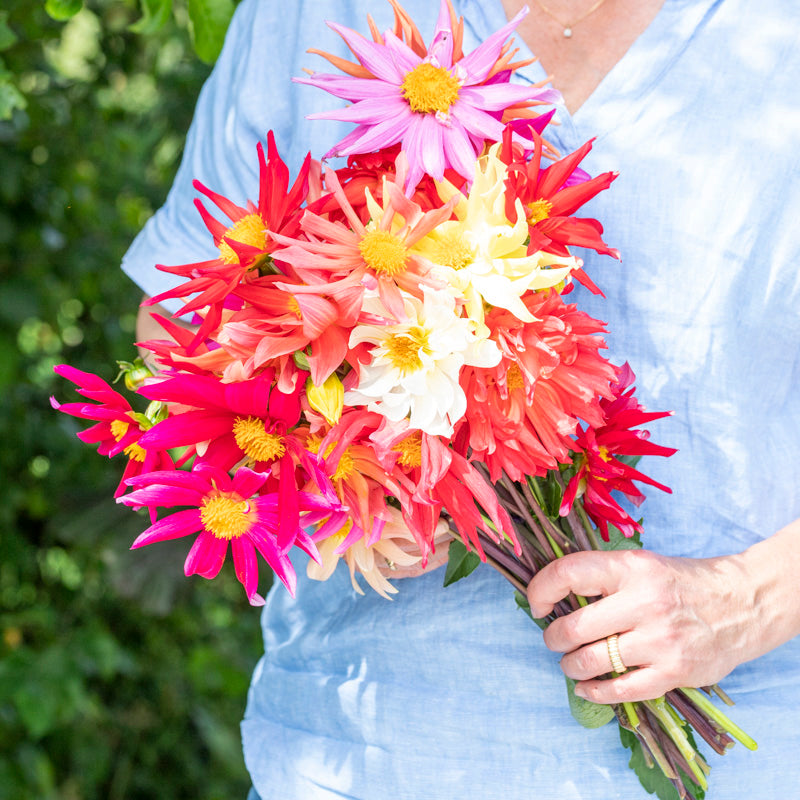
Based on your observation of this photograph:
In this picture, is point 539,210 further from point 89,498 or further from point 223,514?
point 89,498

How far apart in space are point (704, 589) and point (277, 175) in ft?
1.62

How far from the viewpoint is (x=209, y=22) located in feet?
3.59

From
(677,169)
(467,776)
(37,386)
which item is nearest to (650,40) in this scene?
(677,169)

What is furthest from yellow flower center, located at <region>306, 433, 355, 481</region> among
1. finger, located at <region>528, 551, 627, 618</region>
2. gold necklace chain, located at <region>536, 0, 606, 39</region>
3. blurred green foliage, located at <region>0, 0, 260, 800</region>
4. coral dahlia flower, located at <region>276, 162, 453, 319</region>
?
blurred green foliage, located at <region>0, 0, 260, 800</region>

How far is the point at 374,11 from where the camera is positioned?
2.94 ft

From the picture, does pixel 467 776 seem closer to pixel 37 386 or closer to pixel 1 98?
pixel 1 98

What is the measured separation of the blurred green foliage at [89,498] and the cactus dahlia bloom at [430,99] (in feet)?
3.76

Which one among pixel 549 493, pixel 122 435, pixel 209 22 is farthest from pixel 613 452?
pixel 209 22

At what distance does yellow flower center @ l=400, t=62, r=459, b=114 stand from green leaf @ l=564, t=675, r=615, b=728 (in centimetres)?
51

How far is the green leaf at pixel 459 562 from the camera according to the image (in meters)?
0.77

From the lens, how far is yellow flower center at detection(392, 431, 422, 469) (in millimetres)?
603

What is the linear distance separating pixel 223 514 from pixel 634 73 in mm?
565

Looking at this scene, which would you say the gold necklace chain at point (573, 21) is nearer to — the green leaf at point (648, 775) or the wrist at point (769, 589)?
the wrist at point (769, 589)

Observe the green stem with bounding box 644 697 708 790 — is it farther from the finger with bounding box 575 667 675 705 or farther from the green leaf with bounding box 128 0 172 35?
the green leaf with bounding box 128 0 172 35
